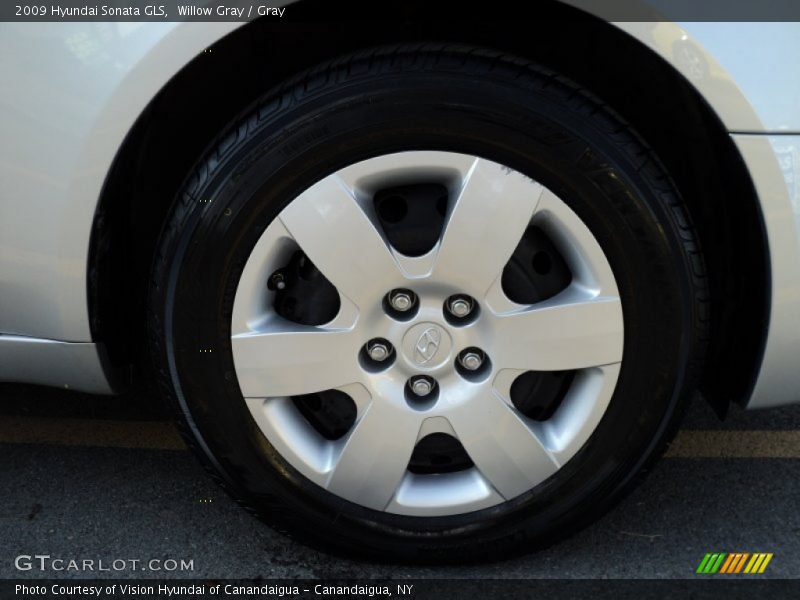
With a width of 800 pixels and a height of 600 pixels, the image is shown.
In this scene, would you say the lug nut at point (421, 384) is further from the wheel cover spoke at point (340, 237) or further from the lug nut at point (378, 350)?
the wheel cover spoke at point (340, 237)

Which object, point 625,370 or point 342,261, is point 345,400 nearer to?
point 342,261

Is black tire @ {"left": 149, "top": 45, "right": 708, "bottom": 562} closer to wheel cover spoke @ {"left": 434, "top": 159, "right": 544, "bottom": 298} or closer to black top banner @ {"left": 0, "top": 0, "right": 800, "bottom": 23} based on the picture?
wheel cover spoke @ {"left": 434, "top": 159, "right": 544, "bottom": 298}

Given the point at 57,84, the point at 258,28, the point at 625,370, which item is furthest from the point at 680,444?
the point at 57,84

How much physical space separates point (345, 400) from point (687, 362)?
2.05ft

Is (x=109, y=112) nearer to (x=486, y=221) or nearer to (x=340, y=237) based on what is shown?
(x=340, y=237)

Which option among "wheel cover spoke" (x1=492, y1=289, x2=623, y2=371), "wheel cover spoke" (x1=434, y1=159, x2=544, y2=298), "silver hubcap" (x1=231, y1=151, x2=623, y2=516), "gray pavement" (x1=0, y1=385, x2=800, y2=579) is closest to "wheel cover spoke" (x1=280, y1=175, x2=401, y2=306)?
"silver hubcap" (x1=231, y1=151, x2=623, y2=516)

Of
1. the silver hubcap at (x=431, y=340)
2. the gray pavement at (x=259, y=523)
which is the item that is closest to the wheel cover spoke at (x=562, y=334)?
the silver hubcap at (x=431, y=340)

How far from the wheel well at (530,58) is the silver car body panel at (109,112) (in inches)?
1.4

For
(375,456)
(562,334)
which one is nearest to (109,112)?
(375,456)

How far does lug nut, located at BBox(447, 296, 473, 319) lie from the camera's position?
151 centimetres

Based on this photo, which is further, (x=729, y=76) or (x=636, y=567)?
(x=636, y=567)

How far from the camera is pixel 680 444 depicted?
2049 millimetres

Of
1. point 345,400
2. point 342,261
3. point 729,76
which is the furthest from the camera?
point 345,400

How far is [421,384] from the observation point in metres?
1.55
